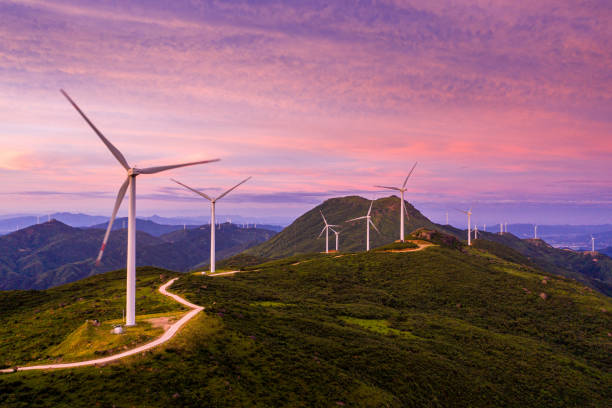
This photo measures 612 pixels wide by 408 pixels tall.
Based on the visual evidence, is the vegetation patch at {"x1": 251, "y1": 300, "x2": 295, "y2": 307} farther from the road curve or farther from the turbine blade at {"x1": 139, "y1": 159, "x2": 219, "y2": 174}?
the turbine blade at {"x1": 139, "y1": 159, "x2": 219, "y2": 174}

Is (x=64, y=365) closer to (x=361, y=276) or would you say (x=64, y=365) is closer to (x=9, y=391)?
(x=9, y=391)

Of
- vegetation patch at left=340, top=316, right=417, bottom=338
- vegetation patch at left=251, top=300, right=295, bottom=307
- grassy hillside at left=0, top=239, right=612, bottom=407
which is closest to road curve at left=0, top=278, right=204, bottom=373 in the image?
grassy hillside at left=0, top=239, right=612, bottom=407

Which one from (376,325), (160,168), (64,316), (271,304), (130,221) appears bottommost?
(376,325)

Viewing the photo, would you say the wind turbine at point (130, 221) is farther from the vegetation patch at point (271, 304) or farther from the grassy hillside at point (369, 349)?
the vegetation patch at point (271, 304)

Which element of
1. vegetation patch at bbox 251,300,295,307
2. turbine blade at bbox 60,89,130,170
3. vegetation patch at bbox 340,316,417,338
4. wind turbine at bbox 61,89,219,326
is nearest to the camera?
turbine blade at bbox 60,89,130,170

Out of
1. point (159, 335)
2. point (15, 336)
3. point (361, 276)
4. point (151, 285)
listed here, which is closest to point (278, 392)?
point (159, 335)

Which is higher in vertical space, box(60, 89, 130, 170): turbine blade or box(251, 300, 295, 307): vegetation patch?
box(60, 89, 130, 170): turbine blade

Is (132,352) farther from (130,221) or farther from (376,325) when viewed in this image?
(376,325)

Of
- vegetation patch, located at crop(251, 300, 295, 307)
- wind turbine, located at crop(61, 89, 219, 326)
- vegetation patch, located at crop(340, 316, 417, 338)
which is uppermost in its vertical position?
wind turbine, located at crop(61, 89, 219, 326)

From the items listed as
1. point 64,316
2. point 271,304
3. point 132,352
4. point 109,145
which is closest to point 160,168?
point 109,145
